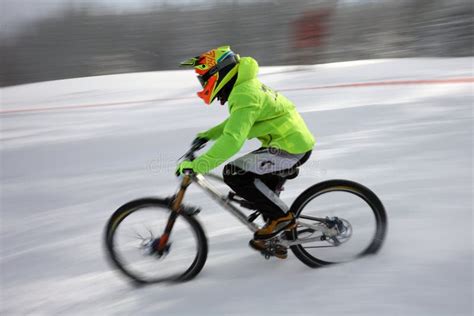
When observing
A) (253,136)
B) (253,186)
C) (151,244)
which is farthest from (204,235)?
(253,136)

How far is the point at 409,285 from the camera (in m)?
2.87

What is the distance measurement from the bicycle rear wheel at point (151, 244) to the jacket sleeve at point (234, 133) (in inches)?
19.1

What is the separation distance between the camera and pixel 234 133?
2.71 m

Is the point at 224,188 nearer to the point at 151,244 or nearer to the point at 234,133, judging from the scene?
the point at 151,244

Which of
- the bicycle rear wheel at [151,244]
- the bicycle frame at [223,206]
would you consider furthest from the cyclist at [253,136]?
the bicycle rear wheel at [151,244]

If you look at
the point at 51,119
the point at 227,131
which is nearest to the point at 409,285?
the point at 227,131

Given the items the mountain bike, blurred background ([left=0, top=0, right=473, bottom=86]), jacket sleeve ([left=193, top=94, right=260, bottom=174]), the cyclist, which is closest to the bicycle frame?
the mountain bike

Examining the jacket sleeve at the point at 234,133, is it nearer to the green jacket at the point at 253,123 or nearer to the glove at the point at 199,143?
the green jacket at the point at 253,123

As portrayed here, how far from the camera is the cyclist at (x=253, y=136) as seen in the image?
2732mm

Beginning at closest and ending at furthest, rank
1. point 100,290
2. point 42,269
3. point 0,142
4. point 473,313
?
point 473,313 → point 100,290 → point 42,269 → point 0,142

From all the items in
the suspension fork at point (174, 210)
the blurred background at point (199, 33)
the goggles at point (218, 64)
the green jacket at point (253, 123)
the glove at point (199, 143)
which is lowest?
the blurred background at point (199, 33)

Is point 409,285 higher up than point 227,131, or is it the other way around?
point 227,131

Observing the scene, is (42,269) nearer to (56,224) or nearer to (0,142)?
(56,224)

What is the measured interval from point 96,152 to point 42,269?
2.89m
